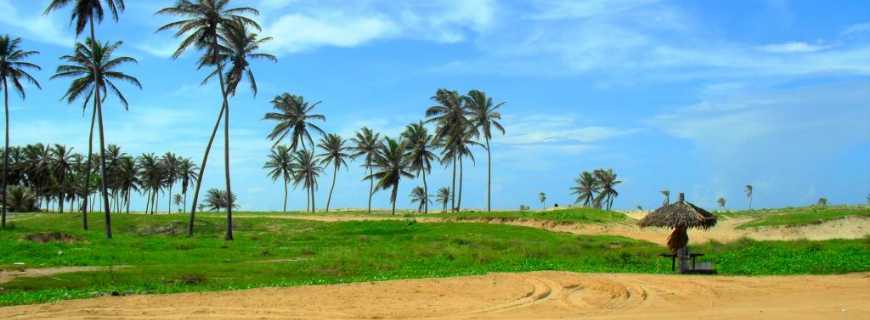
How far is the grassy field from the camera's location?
62.2 feet

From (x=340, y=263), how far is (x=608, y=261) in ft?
31.6

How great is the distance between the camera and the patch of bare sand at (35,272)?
19.6 metres

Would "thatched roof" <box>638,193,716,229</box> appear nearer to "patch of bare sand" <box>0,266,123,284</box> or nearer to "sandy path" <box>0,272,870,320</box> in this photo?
"sandy path" <box>0,272,870,320</box>

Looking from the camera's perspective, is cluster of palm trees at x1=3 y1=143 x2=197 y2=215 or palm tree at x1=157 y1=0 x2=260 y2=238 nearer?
palm tree at x1=157 y1=0 x2=260 y2=238

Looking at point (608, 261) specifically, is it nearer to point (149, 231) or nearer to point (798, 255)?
point (798, 255)

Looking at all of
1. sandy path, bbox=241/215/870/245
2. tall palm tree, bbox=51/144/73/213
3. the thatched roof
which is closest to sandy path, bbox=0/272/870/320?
the thatched roof

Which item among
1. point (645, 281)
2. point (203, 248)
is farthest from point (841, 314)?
point (203, 248)

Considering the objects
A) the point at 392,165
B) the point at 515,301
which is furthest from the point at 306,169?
the point at 515,301

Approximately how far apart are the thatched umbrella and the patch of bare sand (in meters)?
18.2

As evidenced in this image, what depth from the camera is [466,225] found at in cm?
4428

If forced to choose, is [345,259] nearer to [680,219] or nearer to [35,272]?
[35,272]

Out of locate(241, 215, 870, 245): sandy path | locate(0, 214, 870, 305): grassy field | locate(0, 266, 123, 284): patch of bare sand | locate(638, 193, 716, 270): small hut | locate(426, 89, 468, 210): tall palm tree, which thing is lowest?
locate(0, 266, 123, 284): patch of bare sand

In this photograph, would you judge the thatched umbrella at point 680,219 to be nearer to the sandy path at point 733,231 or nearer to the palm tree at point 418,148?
the sandy path at point 733,231

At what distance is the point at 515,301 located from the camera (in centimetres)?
1498
